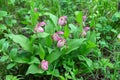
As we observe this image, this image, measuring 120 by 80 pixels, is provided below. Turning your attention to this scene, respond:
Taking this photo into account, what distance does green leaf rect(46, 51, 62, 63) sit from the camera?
2381 mm

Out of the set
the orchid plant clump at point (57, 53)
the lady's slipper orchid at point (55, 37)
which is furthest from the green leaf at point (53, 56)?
the lady's slipper orchid at point (55, 37)

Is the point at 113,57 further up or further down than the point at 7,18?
further down

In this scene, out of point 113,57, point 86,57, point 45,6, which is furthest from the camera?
point 45,6

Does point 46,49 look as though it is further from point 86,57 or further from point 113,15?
point 113,15

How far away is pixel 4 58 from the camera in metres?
2.32

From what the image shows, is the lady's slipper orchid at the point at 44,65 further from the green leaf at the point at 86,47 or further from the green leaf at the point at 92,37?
the green leaf at the point at 92,37

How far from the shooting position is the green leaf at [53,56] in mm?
2381

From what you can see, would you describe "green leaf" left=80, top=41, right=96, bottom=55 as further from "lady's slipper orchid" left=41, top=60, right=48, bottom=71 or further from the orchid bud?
"lady's slipper orchid" left=41, top=60, right=48, bottom=71

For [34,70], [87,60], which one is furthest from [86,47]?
[34,70]

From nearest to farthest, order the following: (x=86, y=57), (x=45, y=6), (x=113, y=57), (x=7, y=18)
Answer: (x=86, y=57)
(x=113, y=57)
(x=7, y=18)
(x=45, y=6)

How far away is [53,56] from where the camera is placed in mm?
2393

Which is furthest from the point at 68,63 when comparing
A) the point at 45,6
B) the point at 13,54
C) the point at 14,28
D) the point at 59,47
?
the point at 45,6

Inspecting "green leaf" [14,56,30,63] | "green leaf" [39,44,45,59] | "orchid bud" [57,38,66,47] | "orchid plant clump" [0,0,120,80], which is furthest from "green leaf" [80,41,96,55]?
"green leaf" [14,56,30,63]

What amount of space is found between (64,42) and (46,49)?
0.17m
